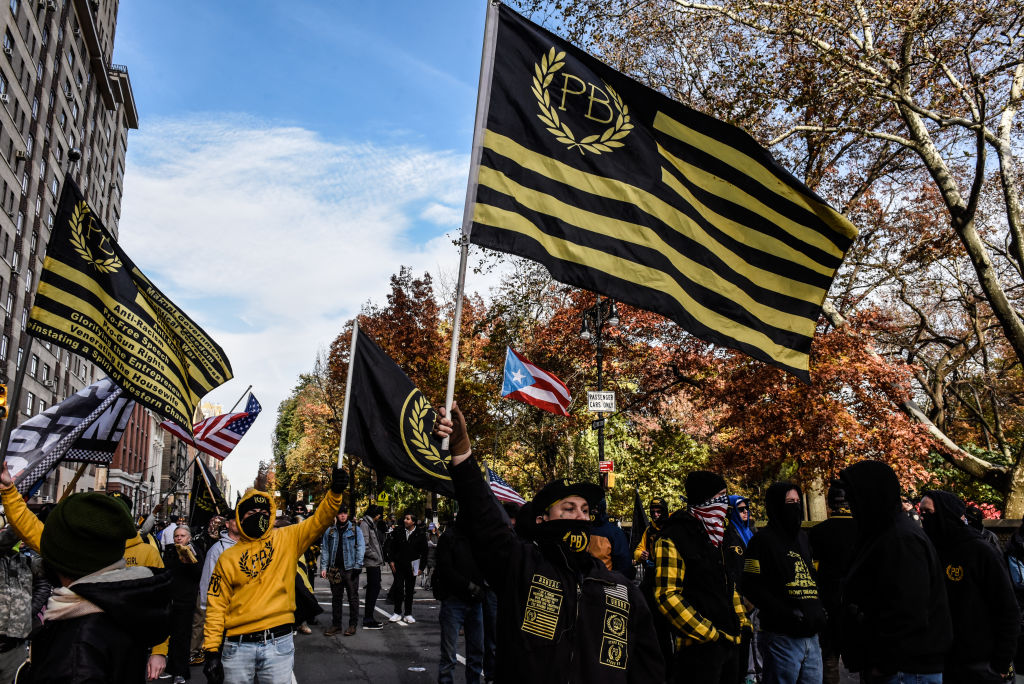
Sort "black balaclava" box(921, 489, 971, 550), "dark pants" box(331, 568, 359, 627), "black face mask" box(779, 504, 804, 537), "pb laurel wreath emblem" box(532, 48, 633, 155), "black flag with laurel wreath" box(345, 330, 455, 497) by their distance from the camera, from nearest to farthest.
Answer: "pb laurel wreath emblem" box(532, 48, 633, 155) → "black balaclava" box(921, 489, 971, 550) → "black face mask" box(779, 504, 804, 537) → "black flag with laurel wreath" box(345, 330, 455, 497) → "dark pants" box(331, 568, 359, 627)

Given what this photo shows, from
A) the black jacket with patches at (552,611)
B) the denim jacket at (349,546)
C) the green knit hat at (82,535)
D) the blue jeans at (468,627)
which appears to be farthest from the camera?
the denim jacket at (349,546)

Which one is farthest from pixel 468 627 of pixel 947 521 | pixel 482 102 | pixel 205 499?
pixel 205 499

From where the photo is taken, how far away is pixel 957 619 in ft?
16.3

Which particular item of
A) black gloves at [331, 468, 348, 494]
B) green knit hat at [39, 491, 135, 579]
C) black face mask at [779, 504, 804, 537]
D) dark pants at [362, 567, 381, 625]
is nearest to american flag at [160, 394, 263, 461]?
dark pants at [362, 567, 381, 625]

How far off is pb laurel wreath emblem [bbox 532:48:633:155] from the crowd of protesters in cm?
210

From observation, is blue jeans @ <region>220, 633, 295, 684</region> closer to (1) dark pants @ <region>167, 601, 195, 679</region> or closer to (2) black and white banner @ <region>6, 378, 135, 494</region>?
(2) black and white banner @ <region>6, 378, 135, 494</region>

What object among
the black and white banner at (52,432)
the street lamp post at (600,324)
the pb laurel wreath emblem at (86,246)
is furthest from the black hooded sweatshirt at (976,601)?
the street lamp post at (600,324)

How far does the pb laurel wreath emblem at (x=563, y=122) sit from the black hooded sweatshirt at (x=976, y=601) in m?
3.14

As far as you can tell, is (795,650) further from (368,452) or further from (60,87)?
(60,87)

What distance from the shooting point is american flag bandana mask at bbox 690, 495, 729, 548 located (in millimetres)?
5410

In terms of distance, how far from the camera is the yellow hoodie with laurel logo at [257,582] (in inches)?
209

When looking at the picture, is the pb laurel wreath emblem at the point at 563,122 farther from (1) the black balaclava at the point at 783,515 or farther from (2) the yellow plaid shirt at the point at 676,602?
(1) the black balaclava at the point at 783,515

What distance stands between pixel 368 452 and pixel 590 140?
12.4ft

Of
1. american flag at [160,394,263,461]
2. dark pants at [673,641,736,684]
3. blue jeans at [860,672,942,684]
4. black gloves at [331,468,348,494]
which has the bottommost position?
dark pants at [673,641,736,684]
